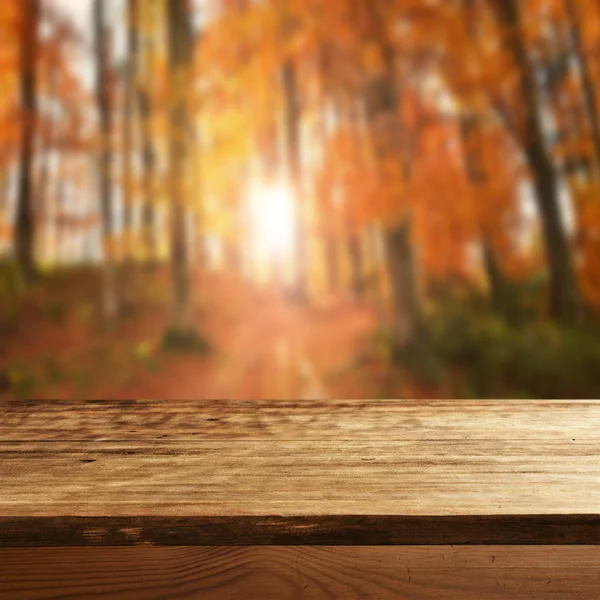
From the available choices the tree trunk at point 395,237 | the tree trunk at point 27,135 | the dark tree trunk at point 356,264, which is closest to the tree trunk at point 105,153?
the tree trunk at point 27,135

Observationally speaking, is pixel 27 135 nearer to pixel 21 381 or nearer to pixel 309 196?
pixel 21 381

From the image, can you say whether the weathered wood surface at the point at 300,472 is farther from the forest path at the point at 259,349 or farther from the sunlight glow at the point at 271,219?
the sunlight glow at the point at 271,219

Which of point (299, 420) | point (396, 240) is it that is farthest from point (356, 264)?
point (299, 420)

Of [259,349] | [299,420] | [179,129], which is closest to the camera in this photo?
[299,420]

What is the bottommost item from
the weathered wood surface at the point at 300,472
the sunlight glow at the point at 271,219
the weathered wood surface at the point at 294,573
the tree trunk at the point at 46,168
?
the weathered wood surface at the point at 294,573

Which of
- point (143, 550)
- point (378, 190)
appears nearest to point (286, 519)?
point (143, 550)

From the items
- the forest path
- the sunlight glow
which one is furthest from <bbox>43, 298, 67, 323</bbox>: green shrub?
the sunlight glow
